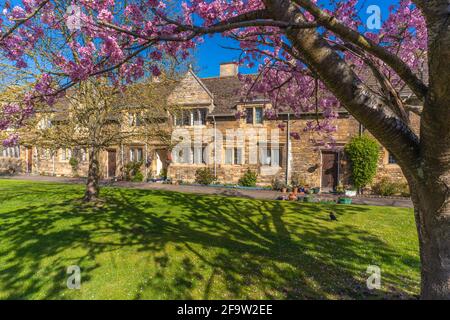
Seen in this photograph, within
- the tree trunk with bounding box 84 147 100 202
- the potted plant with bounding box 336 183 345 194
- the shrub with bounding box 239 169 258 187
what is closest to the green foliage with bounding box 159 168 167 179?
the shrub with bounding box 239 169 258 187

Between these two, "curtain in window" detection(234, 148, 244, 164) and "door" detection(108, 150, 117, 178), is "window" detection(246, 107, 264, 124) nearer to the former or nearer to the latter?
"curtain in window" detection(234, 148, 244, 164)

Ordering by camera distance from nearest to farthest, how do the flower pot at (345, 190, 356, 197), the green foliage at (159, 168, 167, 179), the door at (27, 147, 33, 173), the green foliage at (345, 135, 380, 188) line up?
the flower pot at (345, 190, 356, 197), the green foliage at (345, 135, 380, 188), the green foliage at (159, 168, 167, 179), the door at (27, 147, 33, 173)

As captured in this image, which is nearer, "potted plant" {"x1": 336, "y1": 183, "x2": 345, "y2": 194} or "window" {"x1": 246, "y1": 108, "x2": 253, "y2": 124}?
"potted plant" {"x1": 336, "y1": 183, "x2": 345, "y2": 194}

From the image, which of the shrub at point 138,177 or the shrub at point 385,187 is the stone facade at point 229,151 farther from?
the shrub at point 138,177

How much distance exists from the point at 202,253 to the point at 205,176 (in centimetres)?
1514

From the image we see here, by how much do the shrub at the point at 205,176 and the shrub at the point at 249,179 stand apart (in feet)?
8.26

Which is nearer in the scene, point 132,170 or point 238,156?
point 238,156

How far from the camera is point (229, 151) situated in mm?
21750

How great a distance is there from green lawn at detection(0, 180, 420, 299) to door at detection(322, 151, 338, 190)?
7308 millimetres

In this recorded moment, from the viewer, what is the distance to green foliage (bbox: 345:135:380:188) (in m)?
17.3

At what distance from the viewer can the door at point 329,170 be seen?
18.8 m

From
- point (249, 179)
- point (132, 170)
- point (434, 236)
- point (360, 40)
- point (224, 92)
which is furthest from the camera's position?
point (132, 170)

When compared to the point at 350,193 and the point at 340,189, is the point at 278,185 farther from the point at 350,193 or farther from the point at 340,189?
the point at 350,193

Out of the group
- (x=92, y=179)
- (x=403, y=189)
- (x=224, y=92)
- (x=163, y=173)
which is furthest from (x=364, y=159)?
(x=92, y=179)
